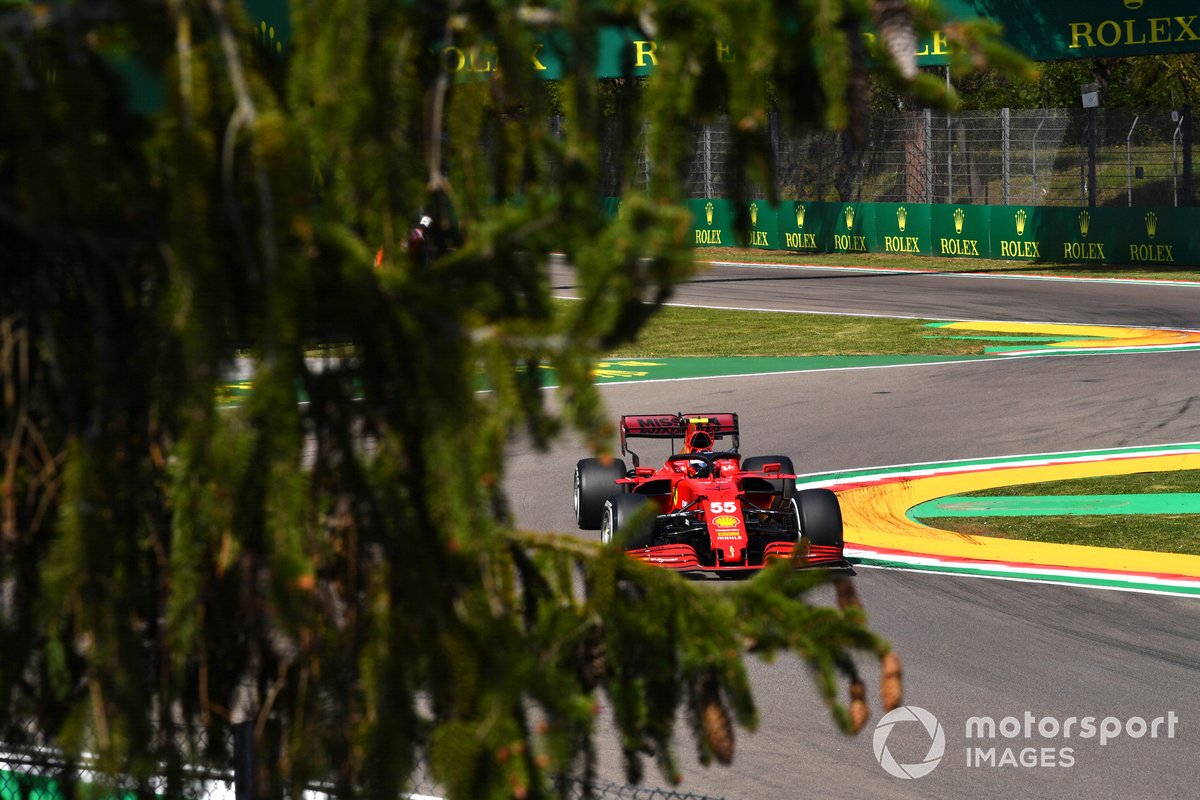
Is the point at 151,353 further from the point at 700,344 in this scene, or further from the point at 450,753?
the point at 700,344

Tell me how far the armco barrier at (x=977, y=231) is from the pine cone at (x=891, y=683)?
2701 cm

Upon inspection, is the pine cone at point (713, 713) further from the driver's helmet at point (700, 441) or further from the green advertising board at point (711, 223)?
the green advertising board at point (711, 223)

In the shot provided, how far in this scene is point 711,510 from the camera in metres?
10.4

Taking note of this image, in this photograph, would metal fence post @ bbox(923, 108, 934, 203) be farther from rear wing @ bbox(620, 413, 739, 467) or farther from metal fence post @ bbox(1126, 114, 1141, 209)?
rear wing @ bbox(620, 413, 739, 467)

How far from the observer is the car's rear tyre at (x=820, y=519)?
10.4 m

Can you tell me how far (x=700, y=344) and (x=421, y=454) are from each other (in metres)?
20.8

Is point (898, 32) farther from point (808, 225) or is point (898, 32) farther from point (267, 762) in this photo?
point (808, 225)

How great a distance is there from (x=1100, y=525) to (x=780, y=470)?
2.73 meters

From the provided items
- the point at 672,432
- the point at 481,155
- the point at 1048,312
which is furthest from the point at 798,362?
the point at 481,155

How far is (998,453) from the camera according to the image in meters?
14.9

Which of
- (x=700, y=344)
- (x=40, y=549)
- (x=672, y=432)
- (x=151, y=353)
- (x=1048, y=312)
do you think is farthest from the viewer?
(x=1048, y=312)

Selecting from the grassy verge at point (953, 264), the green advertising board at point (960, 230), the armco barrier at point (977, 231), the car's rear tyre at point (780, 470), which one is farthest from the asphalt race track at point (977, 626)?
the green advertising board at point (960, 230)

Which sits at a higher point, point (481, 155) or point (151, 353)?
point (481, 155)

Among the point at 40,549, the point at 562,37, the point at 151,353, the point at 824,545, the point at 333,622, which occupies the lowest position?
the point at 824,545
